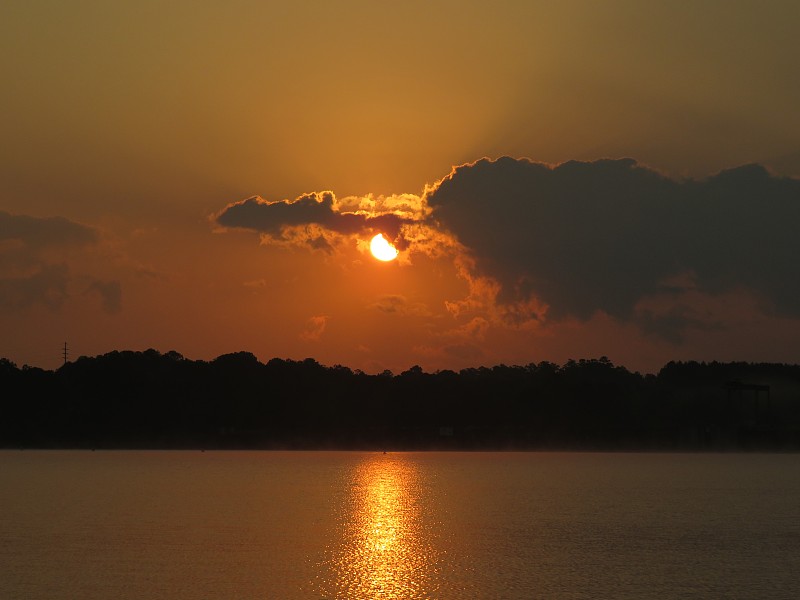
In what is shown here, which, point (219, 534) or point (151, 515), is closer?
point (219, 534)

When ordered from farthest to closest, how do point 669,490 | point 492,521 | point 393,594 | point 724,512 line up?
1. point 669,490
2. point 724,512
3. point 492,521
4. point 393,594

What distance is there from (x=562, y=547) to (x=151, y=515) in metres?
36.1

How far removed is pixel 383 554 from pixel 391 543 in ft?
20.9

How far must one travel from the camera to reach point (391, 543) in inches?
2785

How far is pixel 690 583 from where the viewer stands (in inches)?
2104

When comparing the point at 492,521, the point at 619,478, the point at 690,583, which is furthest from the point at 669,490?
the point at 690,583

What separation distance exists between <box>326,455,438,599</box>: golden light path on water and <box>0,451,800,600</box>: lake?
137mm

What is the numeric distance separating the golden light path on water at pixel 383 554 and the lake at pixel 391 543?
137 mm

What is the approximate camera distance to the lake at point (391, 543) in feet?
169

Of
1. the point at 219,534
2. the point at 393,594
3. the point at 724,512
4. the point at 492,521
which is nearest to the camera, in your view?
the point at 393,594

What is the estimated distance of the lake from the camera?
5153cm

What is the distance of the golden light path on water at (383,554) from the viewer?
51.0 m

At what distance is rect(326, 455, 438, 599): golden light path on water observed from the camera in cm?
5097

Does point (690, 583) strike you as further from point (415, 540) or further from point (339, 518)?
point (339, 518)
